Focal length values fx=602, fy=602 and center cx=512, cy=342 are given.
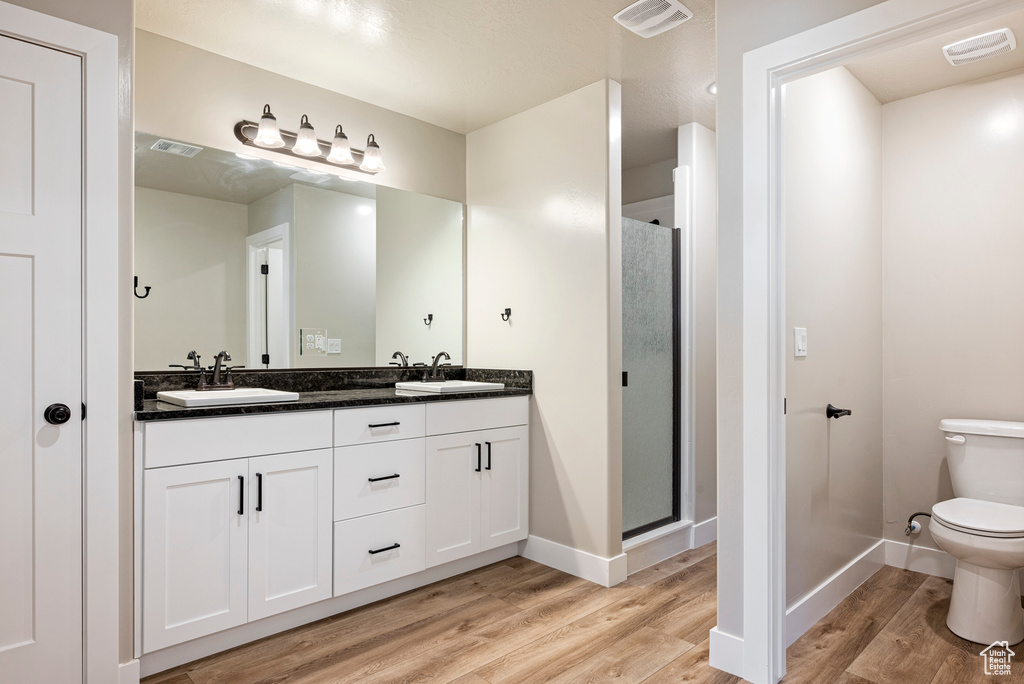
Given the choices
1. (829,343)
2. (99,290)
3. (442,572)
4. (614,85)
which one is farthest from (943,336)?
(99,290)

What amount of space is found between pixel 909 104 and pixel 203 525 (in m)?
3.60

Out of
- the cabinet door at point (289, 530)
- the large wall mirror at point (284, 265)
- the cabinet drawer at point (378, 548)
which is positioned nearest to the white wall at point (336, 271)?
the large wall mirror at point (284, 265)

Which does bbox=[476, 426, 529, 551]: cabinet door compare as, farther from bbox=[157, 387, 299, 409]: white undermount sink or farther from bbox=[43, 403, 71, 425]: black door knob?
bbox=[43, 403, 71, 425]: black door knob

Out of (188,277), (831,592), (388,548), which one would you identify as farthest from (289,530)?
(831,592)

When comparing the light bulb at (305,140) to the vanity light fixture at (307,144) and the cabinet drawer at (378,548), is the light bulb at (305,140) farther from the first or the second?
the cabinet drawer at (378,548)

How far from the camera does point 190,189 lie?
8.40ft

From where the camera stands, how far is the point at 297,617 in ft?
7.60

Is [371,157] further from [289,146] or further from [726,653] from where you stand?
[726,653]

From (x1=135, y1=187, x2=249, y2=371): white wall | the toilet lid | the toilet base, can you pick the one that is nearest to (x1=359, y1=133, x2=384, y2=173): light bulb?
(x1=135, y1=187, x2=249, y2=371): white wall

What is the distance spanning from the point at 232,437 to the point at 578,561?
169 cm

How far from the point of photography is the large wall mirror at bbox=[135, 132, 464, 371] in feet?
8.13

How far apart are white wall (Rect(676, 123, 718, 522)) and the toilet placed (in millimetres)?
1242

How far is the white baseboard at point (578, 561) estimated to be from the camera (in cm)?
279

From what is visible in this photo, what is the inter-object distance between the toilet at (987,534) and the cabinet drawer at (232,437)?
2.39 m
